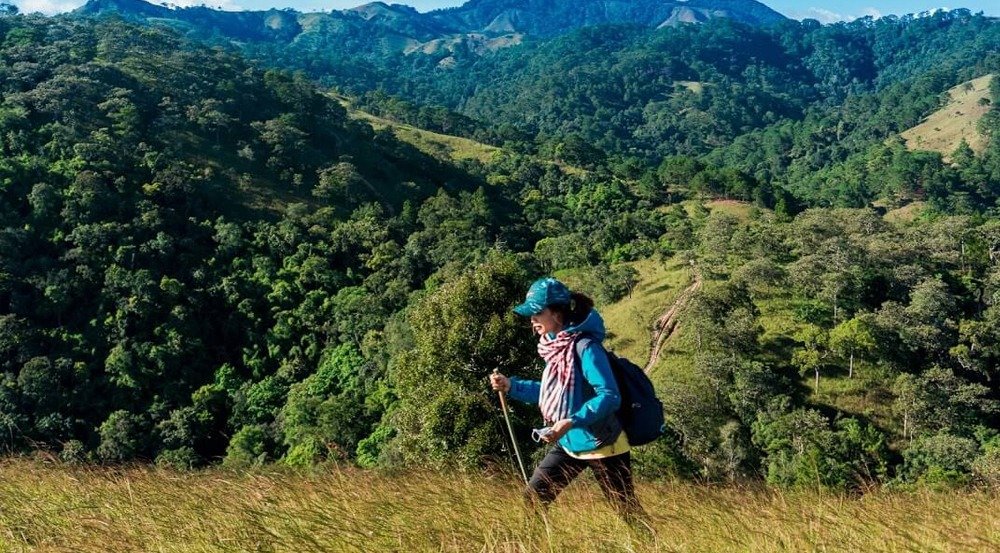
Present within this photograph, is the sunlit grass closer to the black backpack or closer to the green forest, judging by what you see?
the green forest

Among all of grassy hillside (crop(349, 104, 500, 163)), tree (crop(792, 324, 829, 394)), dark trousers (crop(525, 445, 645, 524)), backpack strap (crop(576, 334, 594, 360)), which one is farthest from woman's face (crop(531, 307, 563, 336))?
grassy hillside (crop(349, 104, 500, 163))

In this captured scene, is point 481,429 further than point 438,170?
No

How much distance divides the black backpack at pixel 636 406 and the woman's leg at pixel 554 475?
379 mm

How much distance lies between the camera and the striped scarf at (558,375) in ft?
12.0

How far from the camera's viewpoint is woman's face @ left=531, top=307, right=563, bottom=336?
3682 millimetres

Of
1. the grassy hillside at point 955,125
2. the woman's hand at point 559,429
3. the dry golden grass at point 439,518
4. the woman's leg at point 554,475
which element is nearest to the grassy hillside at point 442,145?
the grassy hillside at point 955,125

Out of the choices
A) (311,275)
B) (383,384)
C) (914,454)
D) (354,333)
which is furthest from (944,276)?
(311,275)

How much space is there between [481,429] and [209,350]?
1563 inches

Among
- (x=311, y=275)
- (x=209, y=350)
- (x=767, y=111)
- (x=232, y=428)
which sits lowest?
(x=232, y=428)

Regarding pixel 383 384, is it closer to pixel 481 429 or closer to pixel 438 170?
pixel 481 429

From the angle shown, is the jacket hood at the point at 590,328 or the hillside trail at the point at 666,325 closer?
the jacket hood at the point at 590,328

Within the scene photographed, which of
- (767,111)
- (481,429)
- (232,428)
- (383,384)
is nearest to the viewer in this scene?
(481,429)

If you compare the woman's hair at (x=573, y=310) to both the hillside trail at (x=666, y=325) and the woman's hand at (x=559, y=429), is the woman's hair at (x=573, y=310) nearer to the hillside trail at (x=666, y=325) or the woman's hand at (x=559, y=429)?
the woman's hand at (x=559, y=429)

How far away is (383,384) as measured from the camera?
1487 inches
